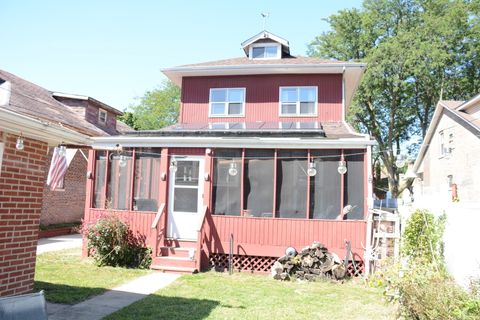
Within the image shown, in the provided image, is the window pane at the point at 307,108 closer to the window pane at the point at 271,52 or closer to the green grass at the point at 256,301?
the window pane at the point at 271,52

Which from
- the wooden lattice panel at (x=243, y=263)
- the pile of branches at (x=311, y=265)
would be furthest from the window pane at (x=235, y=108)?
the pile of branches at (x=311, y=265)

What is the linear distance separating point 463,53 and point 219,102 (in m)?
23.4

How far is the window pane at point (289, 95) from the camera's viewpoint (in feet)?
47.2

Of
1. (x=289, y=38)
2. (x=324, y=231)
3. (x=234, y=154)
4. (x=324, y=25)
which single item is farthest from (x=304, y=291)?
(x=324, y=25)

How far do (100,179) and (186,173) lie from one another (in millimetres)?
2586

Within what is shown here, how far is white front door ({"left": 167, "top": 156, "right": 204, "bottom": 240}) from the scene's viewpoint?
1084 centimetres

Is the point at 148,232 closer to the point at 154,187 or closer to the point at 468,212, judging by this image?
the point at 154,187

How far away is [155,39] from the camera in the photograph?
1361 centimetres

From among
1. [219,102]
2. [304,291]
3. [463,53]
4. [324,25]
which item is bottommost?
[304,291]

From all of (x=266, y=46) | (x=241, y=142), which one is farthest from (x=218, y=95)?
(x=241, y=142)

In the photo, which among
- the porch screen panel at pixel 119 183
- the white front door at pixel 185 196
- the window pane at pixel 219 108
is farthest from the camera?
the window pane at pixel 219 108

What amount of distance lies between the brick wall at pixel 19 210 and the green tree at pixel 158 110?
120 ft

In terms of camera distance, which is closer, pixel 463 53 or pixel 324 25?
pixel 463 53

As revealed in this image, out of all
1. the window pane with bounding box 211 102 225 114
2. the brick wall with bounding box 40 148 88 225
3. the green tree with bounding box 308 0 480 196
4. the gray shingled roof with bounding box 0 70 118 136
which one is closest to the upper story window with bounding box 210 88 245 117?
the window pane with bounding box 211 102 225 114
